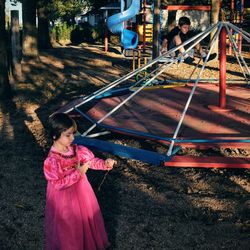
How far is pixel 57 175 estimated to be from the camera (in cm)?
329

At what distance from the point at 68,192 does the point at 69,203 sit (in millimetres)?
91

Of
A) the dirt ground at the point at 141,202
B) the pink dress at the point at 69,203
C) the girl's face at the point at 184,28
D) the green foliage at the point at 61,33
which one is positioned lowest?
the dirt ground at the point at 141,202

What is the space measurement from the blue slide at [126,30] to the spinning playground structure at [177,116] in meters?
4.82

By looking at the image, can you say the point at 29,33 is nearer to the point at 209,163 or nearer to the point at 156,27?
the point at 156,27

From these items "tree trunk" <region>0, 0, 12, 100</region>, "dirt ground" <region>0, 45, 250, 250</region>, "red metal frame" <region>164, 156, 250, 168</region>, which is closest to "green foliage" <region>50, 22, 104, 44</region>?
"tree trunk" <region>0, 0, 12, 100</region>

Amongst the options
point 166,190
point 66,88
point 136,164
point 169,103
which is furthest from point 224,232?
point 66,88

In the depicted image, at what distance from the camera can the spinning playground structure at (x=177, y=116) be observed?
593cm

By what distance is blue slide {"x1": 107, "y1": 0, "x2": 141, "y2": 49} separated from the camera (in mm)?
15974

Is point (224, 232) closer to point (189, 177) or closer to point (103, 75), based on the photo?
point (189, 177)

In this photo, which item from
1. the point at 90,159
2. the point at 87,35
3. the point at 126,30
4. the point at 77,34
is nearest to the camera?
the point at 90,159

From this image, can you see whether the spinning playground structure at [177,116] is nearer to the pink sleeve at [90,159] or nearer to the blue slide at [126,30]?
the pink sleeve at [90,159]

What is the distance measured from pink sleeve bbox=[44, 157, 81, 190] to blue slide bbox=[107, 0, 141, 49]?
12816mm

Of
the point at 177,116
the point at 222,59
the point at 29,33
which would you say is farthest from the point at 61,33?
the point at 222,59

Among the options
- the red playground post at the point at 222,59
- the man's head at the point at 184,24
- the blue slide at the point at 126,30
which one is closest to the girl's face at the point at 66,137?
the red playground post at the point at 222,59
